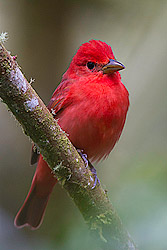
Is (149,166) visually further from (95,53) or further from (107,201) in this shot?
(95,53)

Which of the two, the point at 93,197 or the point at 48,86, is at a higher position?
the point at 48,86

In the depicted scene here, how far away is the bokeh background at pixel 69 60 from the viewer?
402cm

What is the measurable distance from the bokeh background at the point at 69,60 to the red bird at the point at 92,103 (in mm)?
273

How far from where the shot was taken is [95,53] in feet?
10.9

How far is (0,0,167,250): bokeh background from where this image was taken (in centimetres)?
402

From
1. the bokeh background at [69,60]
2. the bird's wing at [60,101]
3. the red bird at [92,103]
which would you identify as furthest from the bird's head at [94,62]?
the bokeh background at [69,60]

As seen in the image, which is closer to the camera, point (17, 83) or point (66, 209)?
point (17, 83)

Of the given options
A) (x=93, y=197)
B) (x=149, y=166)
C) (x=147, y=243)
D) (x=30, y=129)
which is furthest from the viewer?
(x=93, y=197)

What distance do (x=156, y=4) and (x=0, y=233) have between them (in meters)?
3.23

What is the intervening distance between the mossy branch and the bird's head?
0.98 metres

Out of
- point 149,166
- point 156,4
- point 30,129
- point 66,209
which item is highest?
point 156,4

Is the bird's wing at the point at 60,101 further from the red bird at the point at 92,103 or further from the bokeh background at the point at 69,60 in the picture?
the bokeh background at the point at 69,60

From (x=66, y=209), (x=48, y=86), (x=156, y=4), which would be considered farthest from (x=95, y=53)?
(x=156, y=4)

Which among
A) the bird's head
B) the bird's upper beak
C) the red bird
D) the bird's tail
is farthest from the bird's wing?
the bird's tail
